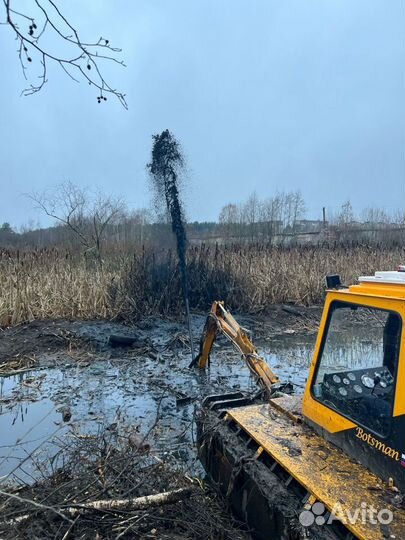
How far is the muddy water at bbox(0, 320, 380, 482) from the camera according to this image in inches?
195

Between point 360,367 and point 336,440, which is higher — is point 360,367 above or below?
above

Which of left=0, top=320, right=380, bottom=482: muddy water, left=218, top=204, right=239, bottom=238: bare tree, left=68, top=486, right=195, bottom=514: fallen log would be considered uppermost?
left=218, top=204, right=239, bottom=238: bare tree

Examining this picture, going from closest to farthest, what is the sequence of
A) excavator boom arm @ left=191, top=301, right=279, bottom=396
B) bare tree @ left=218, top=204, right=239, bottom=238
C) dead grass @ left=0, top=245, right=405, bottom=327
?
excavator boom arm @ left=191, top=301, right=279, bottom=396, dead grass @ left=0, top=245, right=405, bottom=327, bare tree @ left=218, top=204, right=239, bottom=238

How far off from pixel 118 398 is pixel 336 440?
4.22 metres

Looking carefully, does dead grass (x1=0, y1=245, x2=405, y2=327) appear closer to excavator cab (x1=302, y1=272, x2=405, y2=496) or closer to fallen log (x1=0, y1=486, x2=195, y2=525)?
fallen log (x1=0, y1=486, x2=195, y2=525)

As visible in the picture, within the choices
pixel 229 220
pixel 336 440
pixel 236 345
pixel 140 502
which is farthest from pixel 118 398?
pixel 229 220

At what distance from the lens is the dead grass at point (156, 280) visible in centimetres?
1052

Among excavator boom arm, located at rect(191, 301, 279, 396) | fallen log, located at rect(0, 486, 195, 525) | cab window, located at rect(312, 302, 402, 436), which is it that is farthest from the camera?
excavator boom arm, located at rect(191, 301, 279, 396)

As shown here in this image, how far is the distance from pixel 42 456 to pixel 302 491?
329cm

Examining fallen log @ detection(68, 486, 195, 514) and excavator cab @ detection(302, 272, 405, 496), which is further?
fallen log @ detection(68, 486, 195, 514)

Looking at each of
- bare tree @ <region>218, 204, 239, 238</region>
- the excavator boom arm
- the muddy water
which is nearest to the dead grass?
the muddy water

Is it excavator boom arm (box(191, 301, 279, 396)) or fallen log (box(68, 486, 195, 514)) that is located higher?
excavator boom arm (box(191, 301, 279, 396))

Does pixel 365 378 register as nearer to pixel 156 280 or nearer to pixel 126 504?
pixel 126 504

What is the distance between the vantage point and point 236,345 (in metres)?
5.80
